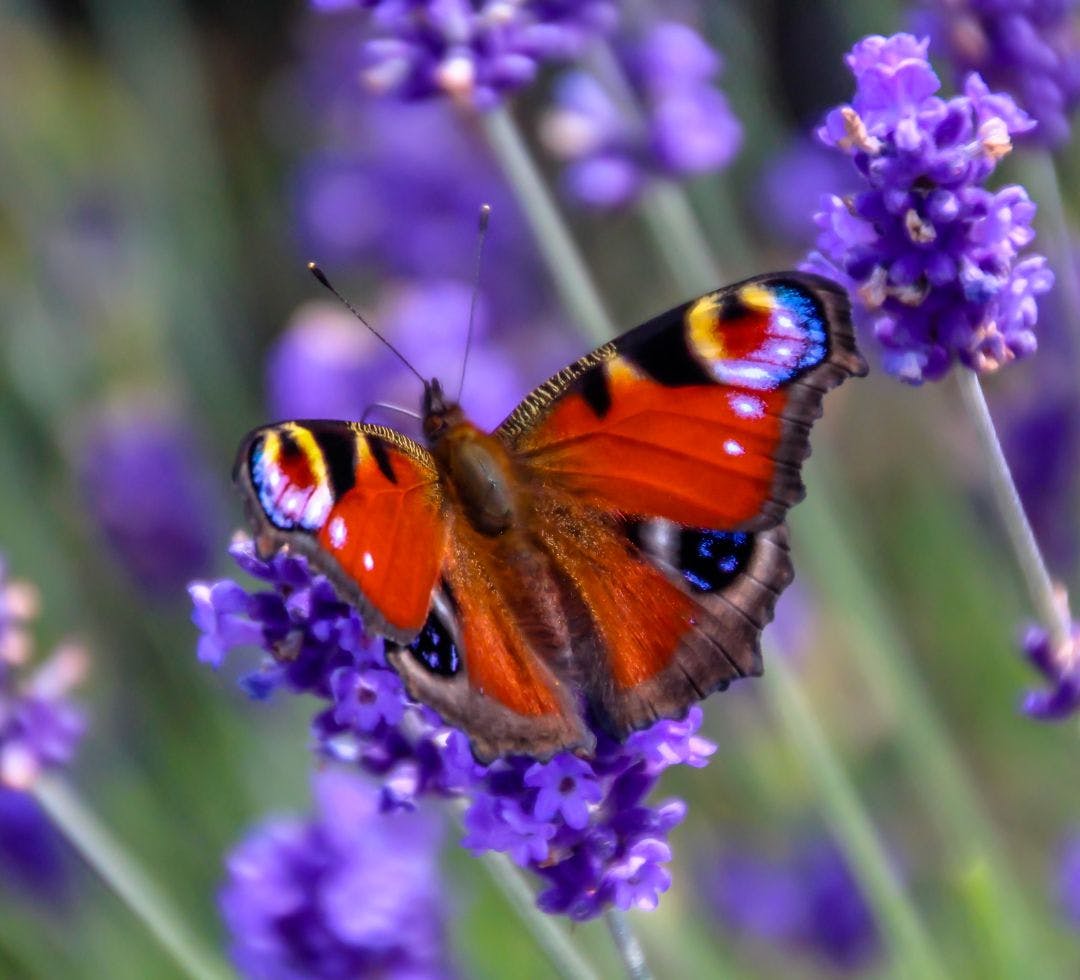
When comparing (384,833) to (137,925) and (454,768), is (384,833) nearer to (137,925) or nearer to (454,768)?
(454,768)

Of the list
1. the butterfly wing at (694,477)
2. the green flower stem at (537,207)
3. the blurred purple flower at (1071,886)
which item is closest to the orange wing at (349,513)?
the butterfly wing at (694,477)

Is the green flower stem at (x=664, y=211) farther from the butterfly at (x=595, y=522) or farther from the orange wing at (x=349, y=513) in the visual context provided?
the orange wing at (x=349, y=513)

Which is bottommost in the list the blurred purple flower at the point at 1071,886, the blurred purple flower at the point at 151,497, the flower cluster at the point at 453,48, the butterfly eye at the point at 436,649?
the blurred purple flower at the point at 1071,886

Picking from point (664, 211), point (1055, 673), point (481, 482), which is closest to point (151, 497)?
point (664, 211)

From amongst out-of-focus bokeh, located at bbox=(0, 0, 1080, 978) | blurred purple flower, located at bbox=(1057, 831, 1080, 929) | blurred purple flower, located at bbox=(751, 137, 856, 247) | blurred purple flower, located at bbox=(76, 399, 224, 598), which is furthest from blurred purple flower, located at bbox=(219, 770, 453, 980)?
blurred purple flower, located at bbox=(751, 137, 856, 247)

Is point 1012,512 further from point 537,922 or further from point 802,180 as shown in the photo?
point 802,180

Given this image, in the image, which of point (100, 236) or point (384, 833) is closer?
point (384, 833)

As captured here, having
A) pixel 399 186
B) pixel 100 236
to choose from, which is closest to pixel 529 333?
pixel 399 186
